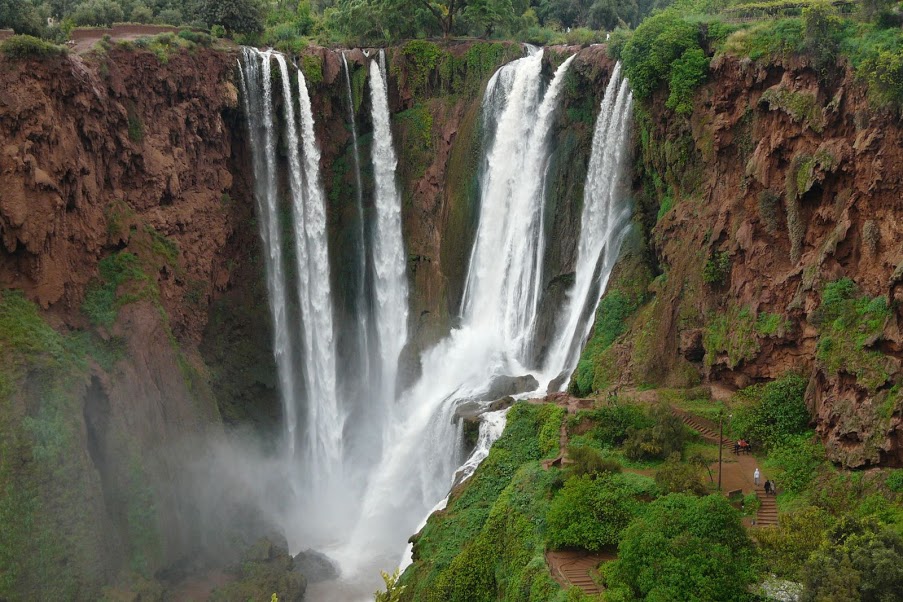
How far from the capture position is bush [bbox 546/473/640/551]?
18.5m

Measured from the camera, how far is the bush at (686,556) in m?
15.3

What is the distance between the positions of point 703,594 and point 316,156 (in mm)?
27042

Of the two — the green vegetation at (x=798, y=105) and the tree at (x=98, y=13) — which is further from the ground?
the tree at (x=98, y=13)

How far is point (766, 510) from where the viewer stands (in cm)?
1902

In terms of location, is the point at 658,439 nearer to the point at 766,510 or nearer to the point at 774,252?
the point at 766,510

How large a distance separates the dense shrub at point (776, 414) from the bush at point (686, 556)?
4.63m

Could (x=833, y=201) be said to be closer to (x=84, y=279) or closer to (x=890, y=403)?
(x=890, y=403)

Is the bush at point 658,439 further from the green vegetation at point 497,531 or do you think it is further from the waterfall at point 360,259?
the waterfall at point 360,259

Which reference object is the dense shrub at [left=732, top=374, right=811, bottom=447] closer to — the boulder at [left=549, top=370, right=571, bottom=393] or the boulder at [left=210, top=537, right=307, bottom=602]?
the boulder at [left=549, top=370, right=571, bottom=393]

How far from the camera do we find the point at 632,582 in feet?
53.9

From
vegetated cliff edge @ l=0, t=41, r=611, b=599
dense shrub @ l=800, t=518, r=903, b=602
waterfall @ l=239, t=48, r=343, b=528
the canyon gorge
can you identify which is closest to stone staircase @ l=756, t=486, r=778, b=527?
the canyon gorge

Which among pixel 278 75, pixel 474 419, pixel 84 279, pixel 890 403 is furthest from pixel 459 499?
pixel 278 75

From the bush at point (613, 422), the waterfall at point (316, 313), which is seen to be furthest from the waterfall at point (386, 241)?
the bush at point (613, 422)

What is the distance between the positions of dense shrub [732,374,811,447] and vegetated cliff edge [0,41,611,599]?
11100 millimetres
